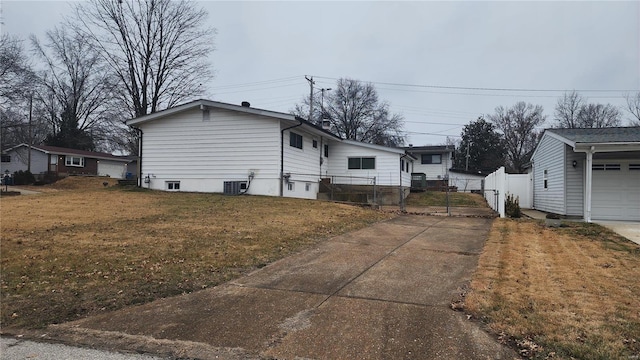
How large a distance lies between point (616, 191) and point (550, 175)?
3.10m

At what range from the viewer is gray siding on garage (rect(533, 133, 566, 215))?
15.3 meters

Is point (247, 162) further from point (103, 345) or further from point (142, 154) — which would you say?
point (103, 345)

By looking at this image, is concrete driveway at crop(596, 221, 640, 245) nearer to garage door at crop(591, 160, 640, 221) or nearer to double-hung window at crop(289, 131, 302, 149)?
garage door at crop(591, 160, 640, 221)

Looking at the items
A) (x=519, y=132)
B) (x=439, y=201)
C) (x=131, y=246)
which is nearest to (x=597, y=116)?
(x=519, y=132)

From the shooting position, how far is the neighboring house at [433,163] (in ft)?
129

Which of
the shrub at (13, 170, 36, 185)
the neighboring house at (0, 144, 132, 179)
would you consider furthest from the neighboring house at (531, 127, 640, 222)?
the neighboring house at (0, 144, 132, 179)

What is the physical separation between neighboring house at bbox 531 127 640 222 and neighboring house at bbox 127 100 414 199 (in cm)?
1102

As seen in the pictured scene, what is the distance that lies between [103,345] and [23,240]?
6.32m

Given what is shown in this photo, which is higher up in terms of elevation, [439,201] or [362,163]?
[362,163]

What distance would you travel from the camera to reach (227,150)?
18.5 meters

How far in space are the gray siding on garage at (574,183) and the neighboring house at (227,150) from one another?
11.1 meters

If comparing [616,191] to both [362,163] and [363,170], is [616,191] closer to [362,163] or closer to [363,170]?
[363,170]

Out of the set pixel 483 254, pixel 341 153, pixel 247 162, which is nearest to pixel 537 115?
pixel 341 153

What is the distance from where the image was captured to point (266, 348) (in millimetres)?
3783
